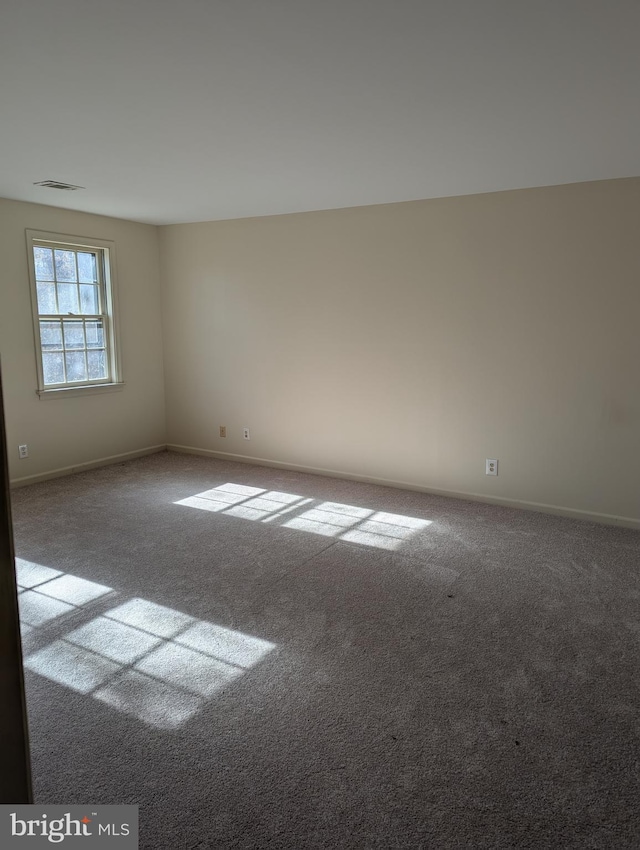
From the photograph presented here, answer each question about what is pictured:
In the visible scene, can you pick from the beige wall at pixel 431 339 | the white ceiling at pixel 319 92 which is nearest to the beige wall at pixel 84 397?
the beige wall at pixel 431 339

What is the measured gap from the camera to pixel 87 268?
548cm

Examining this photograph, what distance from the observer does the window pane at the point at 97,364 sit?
5.61 metres

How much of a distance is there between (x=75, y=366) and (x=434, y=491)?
349cm

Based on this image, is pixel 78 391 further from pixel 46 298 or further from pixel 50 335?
pixel 46 298

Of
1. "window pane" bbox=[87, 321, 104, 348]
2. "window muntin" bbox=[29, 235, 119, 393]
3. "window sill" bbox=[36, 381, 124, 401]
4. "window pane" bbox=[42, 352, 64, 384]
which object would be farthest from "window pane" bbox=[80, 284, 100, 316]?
"window sill" bbox=[36, 381, 124, 401]

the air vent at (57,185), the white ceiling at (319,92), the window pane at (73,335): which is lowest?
the window pane at (73,335)

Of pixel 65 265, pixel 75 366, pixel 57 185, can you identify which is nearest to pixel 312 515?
pixel 75 366

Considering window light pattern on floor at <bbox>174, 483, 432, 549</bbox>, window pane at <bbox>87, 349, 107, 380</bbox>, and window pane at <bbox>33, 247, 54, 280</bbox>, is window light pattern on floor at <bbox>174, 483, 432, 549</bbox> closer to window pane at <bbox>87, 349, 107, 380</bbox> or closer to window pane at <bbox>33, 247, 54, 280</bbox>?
window pane at <bbox>87, 349, 107, 380</bbox>

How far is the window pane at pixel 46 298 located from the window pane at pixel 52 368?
38 centimetres

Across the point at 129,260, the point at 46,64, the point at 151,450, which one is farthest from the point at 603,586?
the point at 129,260

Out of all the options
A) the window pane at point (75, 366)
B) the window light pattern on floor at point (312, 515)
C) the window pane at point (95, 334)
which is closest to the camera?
the window light pattern on floor at point (312, 515)

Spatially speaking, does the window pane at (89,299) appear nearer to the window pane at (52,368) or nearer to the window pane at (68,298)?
the window pane at (68,298)

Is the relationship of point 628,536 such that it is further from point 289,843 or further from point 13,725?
point 13,725

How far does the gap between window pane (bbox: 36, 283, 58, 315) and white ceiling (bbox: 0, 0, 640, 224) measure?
119 cm
